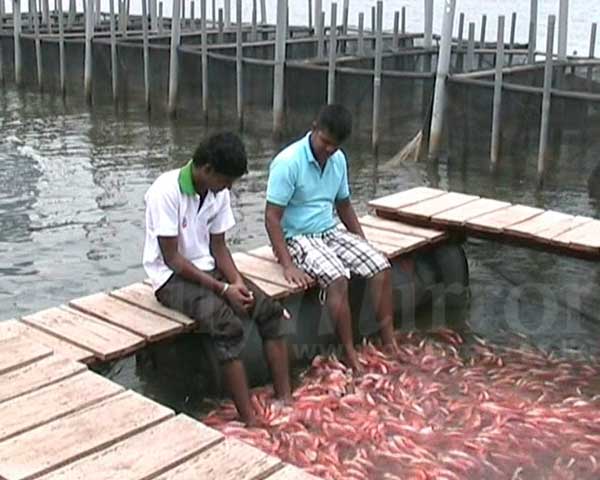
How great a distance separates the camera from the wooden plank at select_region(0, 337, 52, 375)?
5160 mm

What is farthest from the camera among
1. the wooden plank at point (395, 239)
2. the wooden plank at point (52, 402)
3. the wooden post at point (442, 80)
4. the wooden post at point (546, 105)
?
the wooden post at point (442, 80)

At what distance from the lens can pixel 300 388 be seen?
6719mm

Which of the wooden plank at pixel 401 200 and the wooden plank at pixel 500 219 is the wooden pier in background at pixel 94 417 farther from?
the wooden plank at pixel 500 219

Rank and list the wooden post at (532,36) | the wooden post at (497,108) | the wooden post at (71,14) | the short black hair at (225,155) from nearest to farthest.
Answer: the short black hair at (225,155), the wooden post at (497,108), the wooden post at (532,36), the wooden post at (71,14)

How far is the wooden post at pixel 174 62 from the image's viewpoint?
17688 millimetres

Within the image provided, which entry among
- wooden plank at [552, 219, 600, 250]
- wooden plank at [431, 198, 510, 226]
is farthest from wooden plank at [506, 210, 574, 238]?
wooden plank at [431, 198, 510, 226]

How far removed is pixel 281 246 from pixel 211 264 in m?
0.76

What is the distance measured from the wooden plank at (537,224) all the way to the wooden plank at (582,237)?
0.68 ft

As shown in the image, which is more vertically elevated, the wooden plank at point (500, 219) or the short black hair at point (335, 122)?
the short black hair at point (335, 122)

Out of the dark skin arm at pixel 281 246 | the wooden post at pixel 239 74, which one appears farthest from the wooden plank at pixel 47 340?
the wooden post at pixel 239 74

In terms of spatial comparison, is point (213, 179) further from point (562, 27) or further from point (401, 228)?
point (562, 27)

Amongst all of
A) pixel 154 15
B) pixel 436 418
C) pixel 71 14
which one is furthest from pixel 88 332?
pixel 71 14

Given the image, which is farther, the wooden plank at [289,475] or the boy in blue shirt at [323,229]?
the boy in blue shirt at [323,229]

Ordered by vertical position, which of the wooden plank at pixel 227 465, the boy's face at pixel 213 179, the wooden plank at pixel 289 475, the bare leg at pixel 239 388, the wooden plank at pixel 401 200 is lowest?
the bare leg at pixel 239 388
